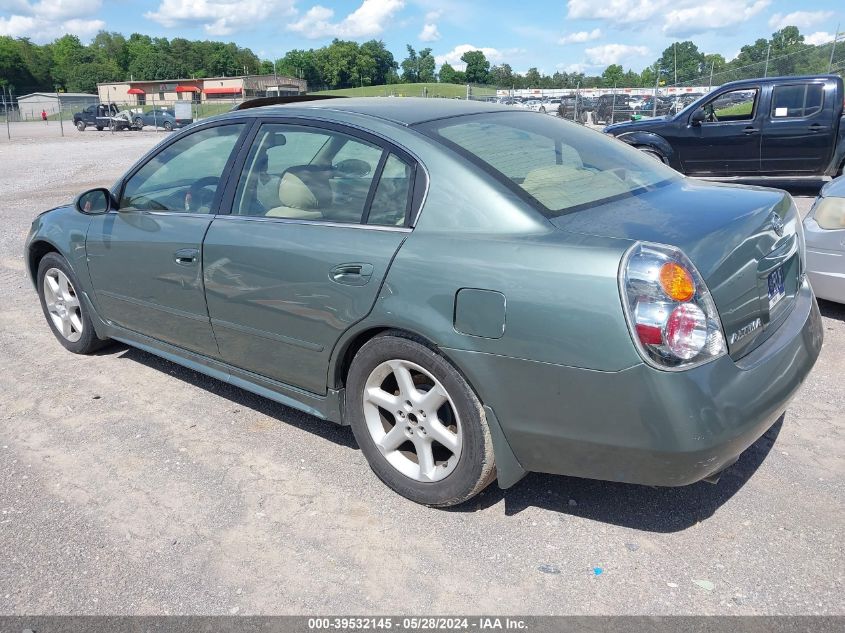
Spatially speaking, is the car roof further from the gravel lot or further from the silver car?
the silver car

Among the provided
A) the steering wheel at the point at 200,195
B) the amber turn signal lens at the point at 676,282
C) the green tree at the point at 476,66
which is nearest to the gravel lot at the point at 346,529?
the amber turn signal lens at the point at 676,282

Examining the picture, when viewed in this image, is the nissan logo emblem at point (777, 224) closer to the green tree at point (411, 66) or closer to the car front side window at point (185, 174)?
the car front side window at point (185, 174)

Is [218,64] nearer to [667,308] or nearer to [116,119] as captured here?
[116,119]

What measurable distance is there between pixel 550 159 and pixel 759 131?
31.9 feet

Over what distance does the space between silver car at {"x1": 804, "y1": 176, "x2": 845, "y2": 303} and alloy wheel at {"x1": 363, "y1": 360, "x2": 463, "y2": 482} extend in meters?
3.37

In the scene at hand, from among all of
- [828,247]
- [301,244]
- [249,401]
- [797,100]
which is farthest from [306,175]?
[797,100]

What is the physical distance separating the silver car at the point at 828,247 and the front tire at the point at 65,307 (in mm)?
4956

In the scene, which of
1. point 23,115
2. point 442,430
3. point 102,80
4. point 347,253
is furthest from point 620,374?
point 102,80

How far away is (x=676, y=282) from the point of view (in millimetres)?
2330

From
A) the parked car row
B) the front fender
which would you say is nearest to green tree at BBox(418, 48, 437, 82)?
the parked car row

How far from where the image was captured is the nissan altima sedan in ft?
7.73

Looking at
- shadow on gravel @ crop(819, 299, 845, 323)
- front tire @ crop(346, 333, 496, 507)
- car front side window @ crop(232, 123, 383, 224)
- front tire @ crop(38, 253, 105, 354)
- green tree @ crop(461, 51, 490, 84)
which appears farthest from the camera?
green tree @ crop(461, 51, 490, 84)

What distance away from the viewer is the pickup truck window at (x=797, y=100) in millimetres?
11039

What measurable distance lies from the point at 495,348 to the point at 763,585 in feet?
4.07
